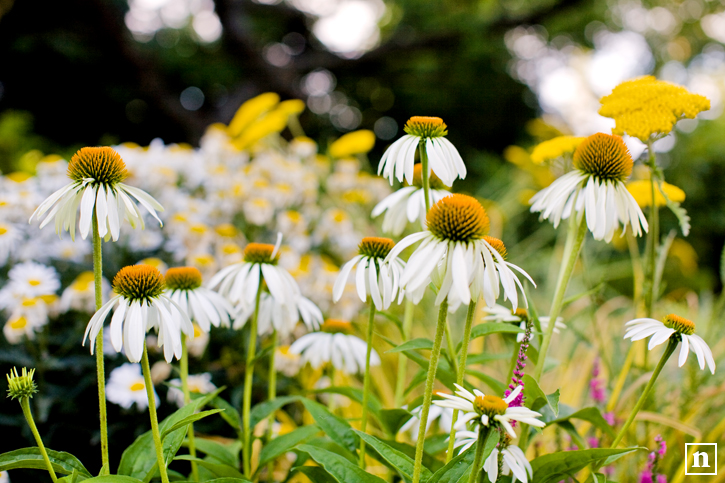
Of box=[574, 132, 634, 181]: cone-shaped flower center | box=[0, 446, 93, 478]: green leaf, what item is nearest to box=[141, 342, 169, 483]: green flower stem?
box=[0, 446, 93, 478]: green leaf

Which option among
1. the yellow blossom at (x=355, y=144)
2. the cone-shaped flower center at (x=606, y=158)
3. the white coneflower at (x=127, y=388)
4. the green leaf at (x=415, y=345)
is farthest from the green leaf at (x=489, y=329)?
the yellow blossom at (x=355, y=144)

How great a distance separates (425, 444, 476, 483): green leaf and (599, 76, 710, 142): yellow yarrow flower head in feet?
2.33

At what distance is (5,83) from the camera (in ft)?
22.4

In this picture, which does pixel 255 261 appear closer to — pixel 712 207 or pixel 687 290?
pixel 687 290

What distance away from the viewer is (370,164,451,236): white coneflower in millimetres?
1019

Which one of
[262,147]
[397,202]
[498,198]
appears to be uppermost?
[498,198]

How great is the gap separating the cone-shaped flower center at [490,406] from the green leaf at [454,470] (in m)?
0.14

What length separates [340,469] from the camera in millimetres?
763

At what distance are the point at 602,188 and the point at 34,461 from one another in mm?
988

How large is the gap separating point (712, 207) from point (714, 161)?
560 millimetres

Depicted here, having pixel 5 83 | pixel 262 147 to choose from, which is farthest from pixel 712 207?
pixel 5 83

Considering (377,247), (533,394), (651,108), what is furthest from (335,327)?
(651,108)

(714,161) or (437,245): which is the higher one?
(714,161)

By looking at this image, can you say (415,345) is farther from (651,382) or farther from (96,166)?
(96,166)
